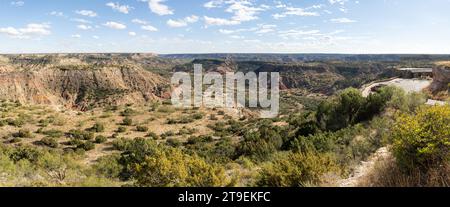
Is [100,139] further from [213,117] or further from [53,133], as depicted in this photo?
[213,117]

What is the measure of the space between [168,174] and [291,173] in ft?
9.60

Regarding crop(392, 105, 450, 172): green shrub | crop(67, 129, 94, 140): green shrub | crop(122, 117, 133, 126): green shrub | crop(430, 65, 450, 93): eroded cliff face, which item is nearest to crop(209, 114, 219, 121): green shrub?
crop(122, 117, 133, 126): green shrub

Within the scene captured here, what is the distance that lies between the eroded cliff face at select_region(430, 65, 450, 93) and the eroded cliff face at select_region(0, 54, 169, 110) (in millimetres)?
60246

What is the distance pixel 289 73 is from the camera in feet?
510

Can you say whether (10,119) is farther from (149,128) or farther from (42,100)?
(42,100)

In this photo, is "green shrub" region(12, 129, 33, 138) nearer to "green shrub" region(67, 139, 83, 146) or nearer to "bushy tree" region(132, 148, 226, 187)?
"green shrub" region(67, 139, 83, 146)

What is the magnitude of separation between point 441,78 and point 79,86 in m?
76.6

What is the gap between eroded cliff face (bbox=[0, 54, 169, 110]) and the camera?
A: 74.3 metres

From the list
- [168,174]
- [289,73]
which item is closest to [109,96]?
[168,174]

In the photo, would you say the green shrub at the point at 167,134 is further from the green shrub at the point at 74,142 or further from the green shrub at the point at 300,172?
the green shrub at the point at 300,172

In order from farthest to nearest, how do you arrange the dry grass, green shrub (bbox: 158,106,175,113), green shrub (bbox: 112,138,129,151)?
green shrub (bbox: 158,106,175,113) → green shrub (bbox: 112,138,129,151) → the dry grass

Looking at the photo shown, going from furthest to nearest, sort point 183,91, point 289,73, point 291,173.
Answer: point 289,73 < point 183,91 < point 291,173
